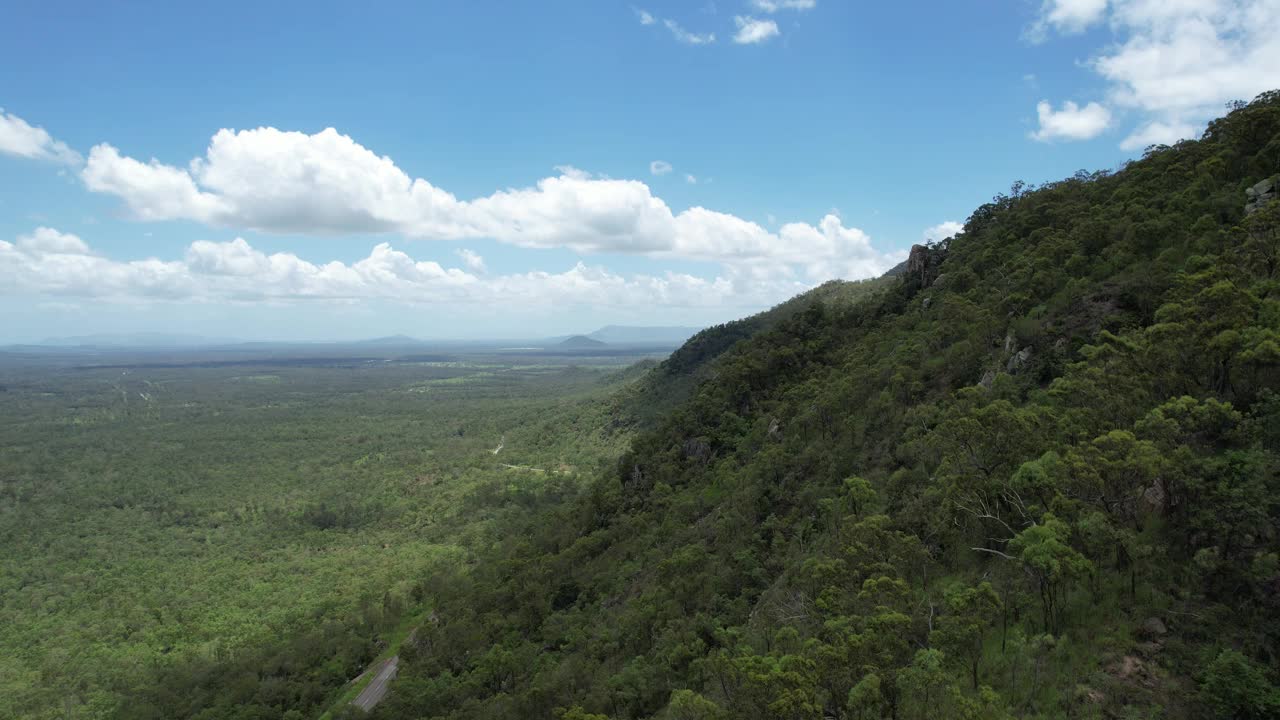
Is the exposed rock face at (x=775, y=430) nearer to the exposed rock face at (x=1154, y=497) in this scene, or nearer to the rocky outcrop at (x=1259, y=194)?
the rocky outcrop at (x=1259, y=194)

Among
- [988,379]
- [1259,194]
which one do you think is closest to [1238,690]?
[988,379]

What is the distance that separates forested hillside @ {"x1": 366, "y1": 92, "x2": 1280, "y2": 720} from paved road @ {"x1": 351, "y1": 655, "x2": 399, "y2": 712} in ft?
20.1

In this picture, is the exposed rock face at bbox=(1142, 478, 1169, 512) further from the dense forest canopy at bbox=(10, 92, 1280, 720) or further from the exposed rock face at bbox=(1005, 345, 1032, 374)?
the exposed rock face at bbox=(1005, 345, 1032, 374)

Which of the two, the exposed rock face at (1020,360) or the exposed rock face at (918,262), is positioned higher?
the exposed rock face at (918,262)

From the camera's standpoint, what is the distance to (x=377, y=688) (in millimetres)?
54812

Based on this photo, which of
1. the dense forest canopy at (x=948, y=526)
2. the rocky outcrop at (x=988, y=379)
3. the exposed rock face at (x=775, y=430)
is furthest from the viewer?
the exposed rock face at (x=775, y=430)

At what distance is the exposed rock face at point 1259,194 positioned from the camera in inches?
1219

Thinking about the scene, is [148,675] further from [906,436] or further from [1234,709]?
[1234,709]

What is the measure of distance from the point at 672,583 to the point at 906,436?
16950 millimetres

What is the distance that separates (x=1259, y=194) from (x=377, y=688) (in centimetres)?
7251

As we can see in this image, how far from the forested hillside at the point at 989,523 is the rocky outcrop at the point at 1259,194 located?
41 cm

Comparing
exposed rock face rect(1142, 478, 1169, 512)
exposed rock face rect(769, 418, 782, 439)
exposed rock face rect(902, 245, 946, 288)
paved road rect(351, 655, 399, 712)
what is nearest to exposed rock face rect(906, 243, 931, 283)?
exposed rock face rect(902, 245, 946, 288)

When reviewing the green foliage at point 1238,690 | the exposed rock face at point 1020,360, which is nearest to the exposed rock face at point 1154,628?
the green foliage at point 1238,690

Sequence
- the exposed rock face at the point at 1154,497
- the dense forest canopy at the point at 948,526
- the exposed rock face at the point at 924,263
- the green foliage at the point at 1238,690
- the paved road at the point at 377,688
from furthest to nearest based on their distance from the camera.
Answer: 1. the exposed rock face at the point at 924,263
2. the paved road at the point at 377,688
3. the exposed rock face at the point at 1154,497
4. the dense forest canopy at the point at 948,526
5. the green foliage at the point at 1238,690
